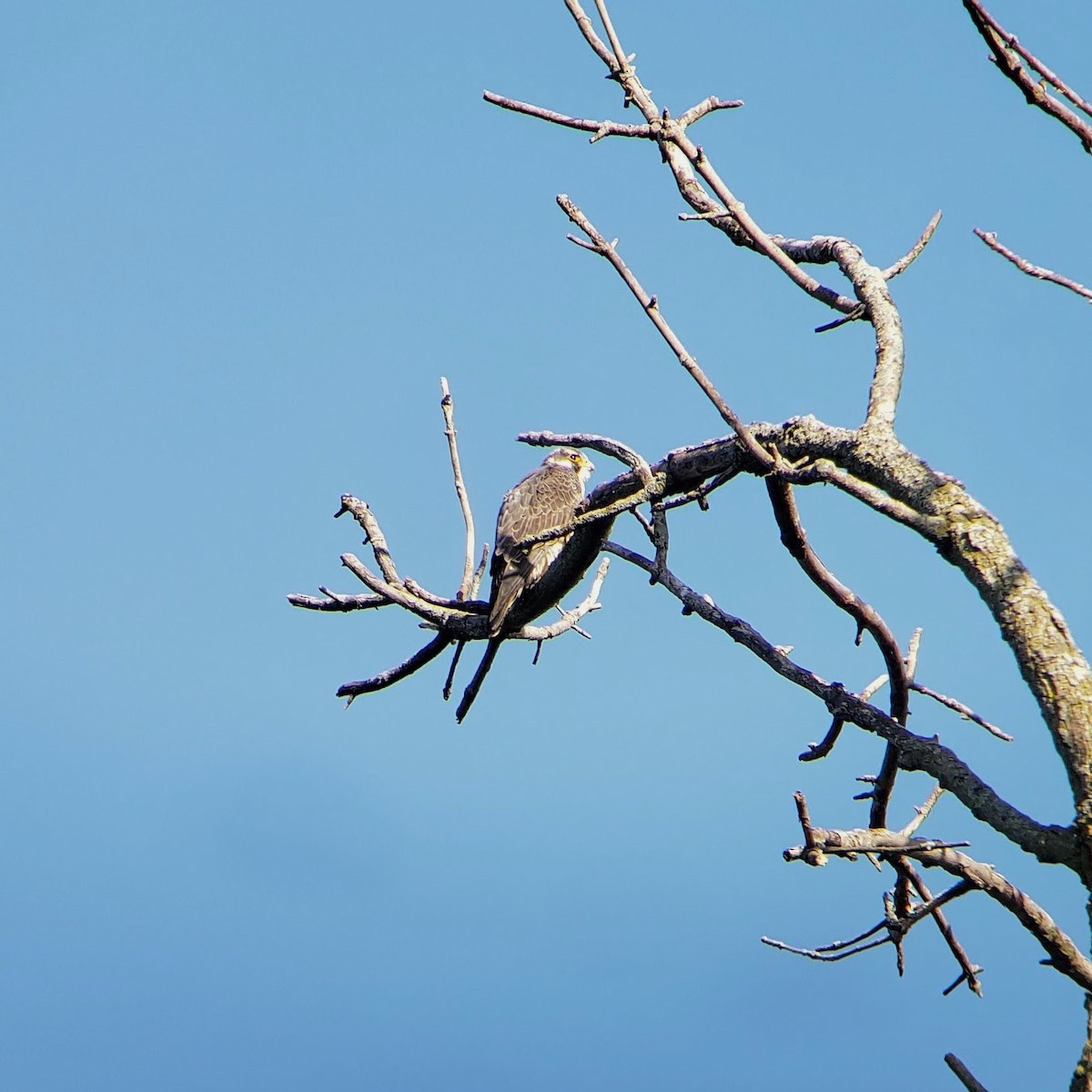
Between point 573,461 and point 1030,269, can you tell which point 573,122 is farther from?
point 573,461

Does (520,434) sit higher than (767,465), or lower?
higher

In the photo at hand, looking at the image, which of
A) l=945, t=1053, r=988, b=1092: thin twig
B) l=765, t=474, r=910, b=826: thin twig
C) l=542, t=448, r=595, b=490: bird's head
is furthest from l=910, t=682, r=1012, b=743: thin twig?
l=542, t=448, r=595, b=490: bird's head

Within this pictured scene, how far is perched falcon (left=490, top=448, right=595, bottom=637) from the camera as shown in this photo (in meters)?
4.87

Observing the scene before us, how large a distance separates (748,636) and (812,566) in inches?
11.7

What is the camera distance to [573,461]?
24.4 feet

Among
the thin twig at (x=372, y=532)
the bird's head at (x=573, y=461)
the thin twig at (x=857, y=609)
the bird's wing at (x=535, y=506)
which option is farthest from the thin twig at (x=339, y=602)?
the bird's head at (x=573, y=461)

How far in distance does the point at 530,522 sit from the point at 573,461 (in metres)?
1.54

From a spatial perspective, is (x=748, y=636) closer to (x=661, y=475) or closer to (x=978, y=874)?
(x=661, y=475)

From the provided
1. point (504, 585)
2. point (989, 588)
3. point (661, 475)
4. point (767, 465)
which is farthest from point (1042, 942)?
point (504, 585)

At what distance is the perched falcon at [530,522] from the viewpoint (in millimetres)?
4871

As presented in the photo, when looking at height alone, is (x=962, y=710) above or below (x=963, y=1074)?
above

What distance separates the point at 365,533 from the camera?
16.0ft

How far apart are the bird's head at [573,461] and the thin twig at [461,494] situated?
183 centimetres

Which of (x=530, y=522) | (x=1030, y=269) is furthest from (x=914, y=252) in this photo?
(x=530, y=522)
